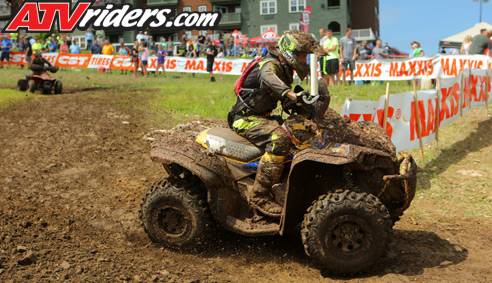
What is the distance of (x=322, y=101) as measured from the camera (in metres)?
4.73

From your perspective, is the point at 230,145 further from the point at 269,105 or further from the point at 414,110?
the point at 414,110

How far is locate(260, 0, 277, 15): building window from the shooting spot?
57.7 meters

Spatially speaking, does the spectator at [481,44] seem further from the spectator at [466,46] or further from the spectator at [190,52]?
the spectator at [190,52]

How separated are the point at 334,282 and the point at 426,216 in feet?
9.15

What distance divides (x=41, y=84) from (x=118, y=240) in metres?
11.5

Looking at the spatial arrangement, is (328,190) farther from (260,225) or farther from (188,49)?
(188,49)

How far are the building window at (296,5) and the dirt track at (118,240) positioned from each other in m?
49.6

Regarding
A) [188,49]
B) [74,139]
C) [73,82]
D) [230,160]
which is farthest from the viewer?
[188,49]

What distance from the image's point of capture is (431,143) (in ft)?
36.3

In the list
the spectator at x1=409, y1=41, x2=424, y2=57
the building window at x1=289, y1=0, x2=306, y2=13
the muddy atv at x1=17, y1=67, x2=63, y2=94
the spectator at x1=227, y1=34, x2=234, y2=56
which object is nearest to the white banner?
the spectator at x1=409, y1=41, x2=424, y2=57

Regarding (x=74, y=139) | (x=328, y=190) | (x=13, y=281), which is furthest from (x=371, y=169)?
(x=74, y=139)

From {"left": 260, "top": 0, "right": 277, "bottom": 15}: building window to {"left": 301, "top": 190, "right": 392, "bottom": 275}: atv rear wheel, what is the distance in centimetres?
5515

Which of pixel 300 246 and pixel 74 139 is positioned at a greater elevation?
pixel 74 139

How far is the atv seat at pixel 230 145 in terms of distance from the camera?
5.34 meters
